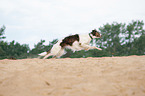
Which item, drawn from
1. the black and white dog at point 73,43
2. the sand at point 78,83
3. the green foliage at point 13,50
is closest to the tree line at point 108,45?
the green foliage at point 13,50

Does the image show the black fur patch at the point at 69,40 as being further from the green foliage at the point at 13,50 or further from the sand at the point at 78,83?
the green foliage at the point at 13,50

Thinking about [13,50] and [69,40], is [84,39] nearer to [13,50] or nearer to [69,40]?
[69,40]

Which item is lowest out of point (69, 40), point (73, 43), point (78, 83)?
point (78, 83)

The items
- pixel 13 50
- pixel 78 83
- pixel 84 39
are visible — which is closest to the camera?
pixel 78 83

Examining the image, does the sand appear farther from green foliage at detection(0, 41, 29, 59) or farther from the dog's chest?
green foliage at detection(0, 41, 29, 59)

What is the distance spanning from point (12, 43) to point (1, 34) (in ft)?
8.40

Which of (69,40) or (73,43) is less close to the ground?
(69,40)

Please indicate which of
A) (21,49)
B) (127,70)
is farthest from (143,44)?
(127,70)

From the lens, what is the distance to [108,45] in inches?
1347

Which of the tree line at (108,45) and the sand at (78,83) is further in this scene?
the tree line at (108,45)

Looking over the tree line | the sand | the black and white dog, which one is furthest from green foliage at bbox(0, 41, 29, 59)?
the sand

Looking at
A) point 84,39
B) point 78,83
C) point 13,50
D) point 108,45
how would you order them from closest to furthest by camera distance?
point 78,83
point 84,39
point 13,50
point 108,45

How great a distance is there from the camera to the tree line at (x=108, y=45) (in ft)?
94.2

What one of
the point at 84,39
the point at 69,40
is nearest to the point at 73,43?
the point at 69,40
